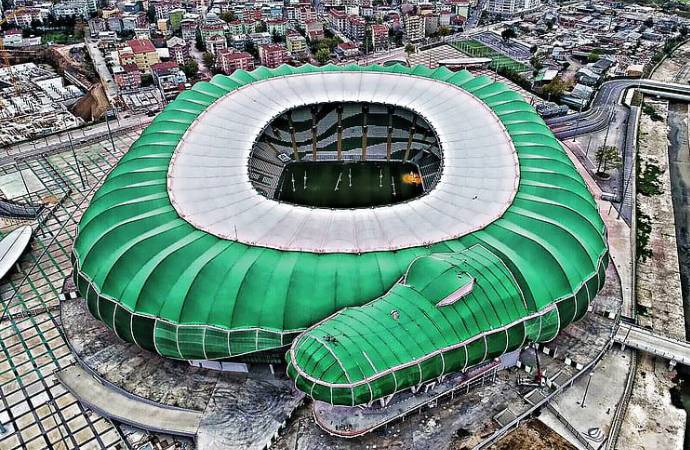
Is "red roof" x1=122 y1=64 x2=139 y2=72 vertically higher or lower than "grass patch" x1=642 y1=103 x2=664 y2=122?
higher

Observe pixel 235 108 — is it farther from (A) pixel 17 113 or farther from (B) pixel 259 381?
(A) pixel 17 113

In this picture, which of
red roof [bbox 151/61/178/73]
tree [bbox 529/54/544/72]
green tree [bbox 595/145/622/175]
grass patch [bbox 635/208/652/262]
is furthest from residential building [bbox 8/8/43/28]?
grass patch [bbox 635/208/652/262]

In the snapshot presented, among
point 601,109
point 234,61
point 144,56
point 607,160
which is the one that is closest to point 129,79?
point 144,56

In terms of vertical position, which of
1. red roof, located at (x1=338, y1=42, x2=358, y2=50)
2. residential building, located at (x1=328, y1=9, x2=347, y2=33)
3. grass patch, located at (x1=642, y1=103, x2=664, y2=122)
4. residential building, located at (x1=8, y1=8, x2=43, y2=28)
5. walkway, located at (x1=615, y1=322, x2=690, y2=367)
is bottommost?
walkway, located at (x1=615, y1=322, x2=690, y2=367)

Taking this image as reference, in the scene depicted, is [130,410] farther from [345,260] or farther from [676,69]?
[676,69]

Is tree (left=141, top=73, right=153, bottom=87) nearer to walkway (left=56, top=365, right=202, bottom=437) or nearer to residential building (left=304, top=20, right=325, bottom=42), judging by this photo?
residential building (left=304, top=20, right=325, bottom=42)

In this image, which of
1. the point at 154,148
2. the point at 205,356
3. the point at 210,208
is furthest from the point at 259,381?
the point at 154,148

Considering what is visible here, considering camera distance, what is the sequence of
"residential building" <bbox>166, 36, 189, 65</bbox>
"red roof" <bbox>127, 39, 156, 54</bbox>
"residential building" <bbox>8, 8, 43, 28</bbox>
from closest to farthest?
1. "red roof" <bbox>127, 39, 156, 54</bbox>
2. "residential building" <bbox>166, 36, 189, 65</bbox>
3. "residential building" <bbox>8, 8, 43, 28</bbox>
